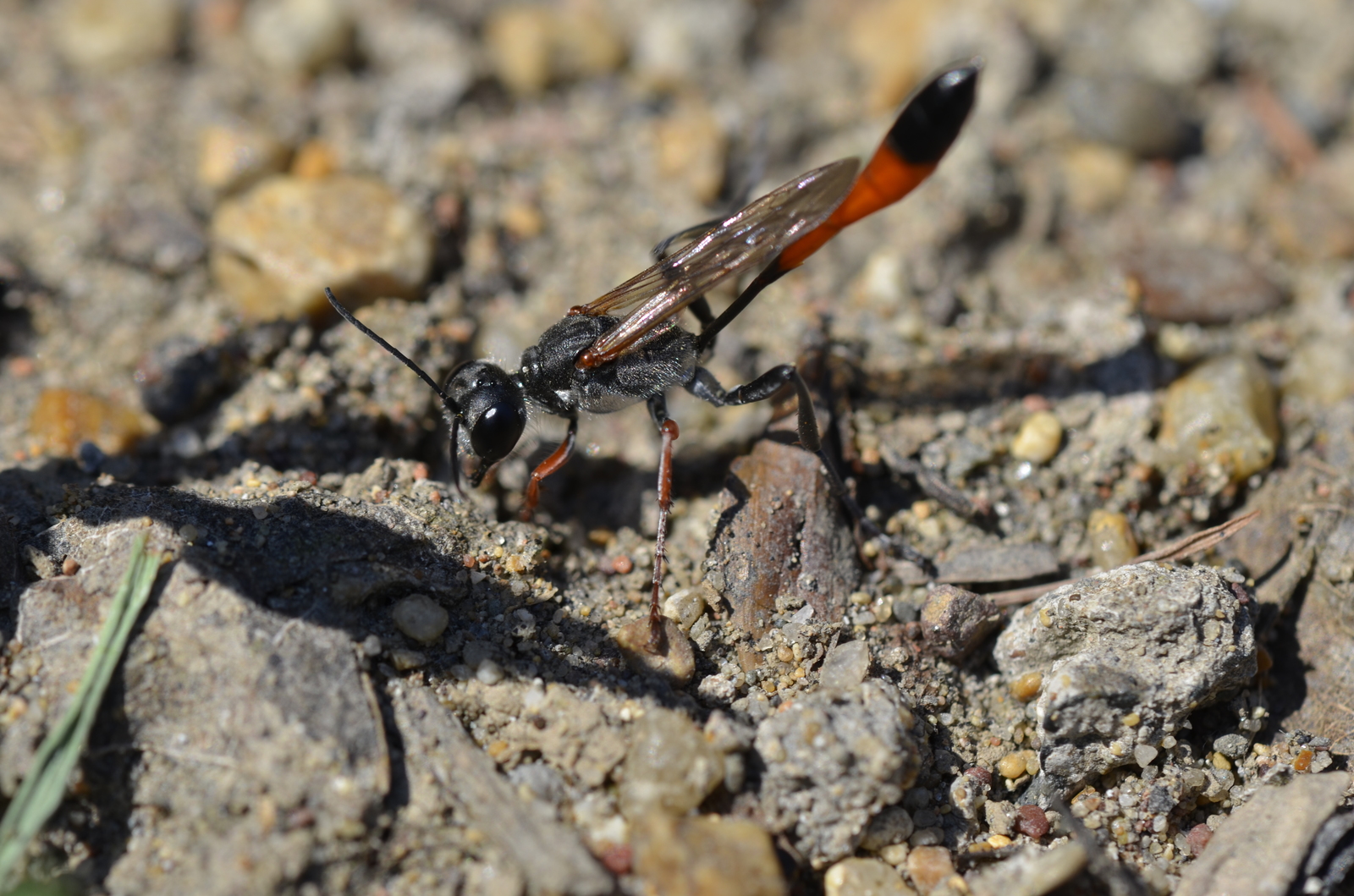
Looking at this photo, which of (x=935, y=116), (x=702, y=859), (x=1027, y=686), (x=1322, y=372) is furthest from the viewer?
(x=1322, y=372)

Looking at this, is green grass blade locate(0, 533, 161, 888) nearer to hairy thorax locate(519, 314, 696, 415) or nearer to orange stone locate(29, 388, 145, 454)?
orange stone locate(29, 388, 145, 454)

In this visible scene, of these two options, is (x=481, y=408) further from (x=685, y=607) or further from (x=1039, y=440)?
(x=1039, y=440)

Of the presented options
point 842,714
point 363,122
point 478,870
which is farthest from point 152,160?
point 842,714

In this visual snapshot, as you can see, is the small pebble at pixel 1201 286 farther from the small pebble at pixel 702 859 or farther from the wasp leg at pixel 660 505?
the small pebble at pixel 702 859

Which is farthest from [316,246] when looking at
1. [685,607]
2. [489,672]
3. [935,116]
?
[935,116]

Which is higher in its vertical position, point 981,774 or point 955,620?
point 955,620

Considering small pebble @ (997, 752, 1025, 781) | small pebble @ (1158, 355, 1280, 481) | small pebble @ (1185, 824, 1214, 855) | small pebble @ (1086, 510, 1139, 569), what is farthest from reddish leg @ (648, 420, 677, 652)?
small pebble @ (1158, 355, 1280, 481)

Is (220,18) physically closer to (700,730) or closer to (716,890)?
(700,730)
